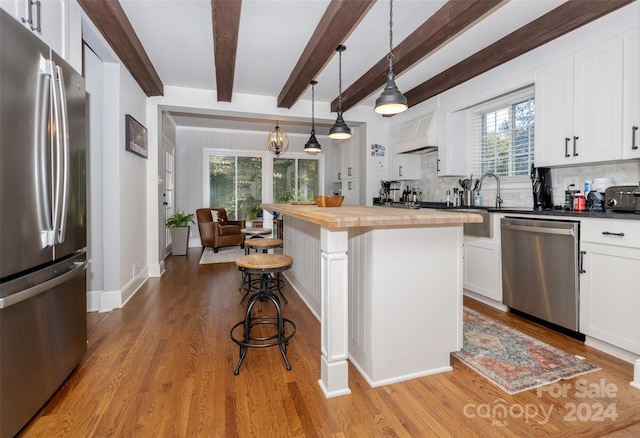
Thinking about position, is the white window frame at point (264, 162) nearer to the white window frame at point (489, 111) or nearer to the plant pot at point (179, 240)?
the plant pot at point (179, 240)

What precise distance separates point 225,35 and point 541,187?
322 cm

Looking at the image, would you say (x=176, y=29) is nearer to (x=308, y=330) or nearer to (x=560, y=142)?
(x=308, y=330)

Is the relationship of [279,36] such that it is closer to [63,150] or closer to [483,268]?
[63,150]

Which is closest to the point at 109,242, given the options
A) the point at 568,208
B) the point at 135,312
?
the point at 135,312

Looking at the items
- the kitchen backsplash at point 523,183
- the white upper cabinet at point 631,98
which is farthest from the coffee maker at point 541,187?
the white upper cabinet at point 631,98

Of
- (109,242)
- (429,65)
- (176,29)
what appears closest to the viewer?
(176,29)

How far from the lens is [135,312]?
9.75ft

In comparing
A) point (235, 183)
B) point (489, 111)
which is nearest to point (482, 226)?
point (489, 111)

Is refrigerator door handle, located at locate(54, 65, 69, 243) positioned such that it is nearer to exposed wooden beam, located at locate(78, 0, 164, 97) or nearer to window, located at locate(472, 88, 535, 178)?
exposed wooden beam, located at locate(78, 0, 164, 97)

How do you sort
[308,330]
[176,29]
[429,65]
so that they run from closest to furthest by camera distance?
→ [308,330] → [176,29] → [429,65]

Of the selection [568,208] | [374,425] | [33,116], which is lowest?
[374,425]

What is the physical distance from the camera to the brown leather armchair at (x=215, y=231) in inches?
243

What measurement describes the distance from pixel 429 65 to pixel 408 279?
2974mm

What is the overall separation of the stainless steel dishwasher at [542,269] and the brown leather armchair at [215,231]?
4.89 m
